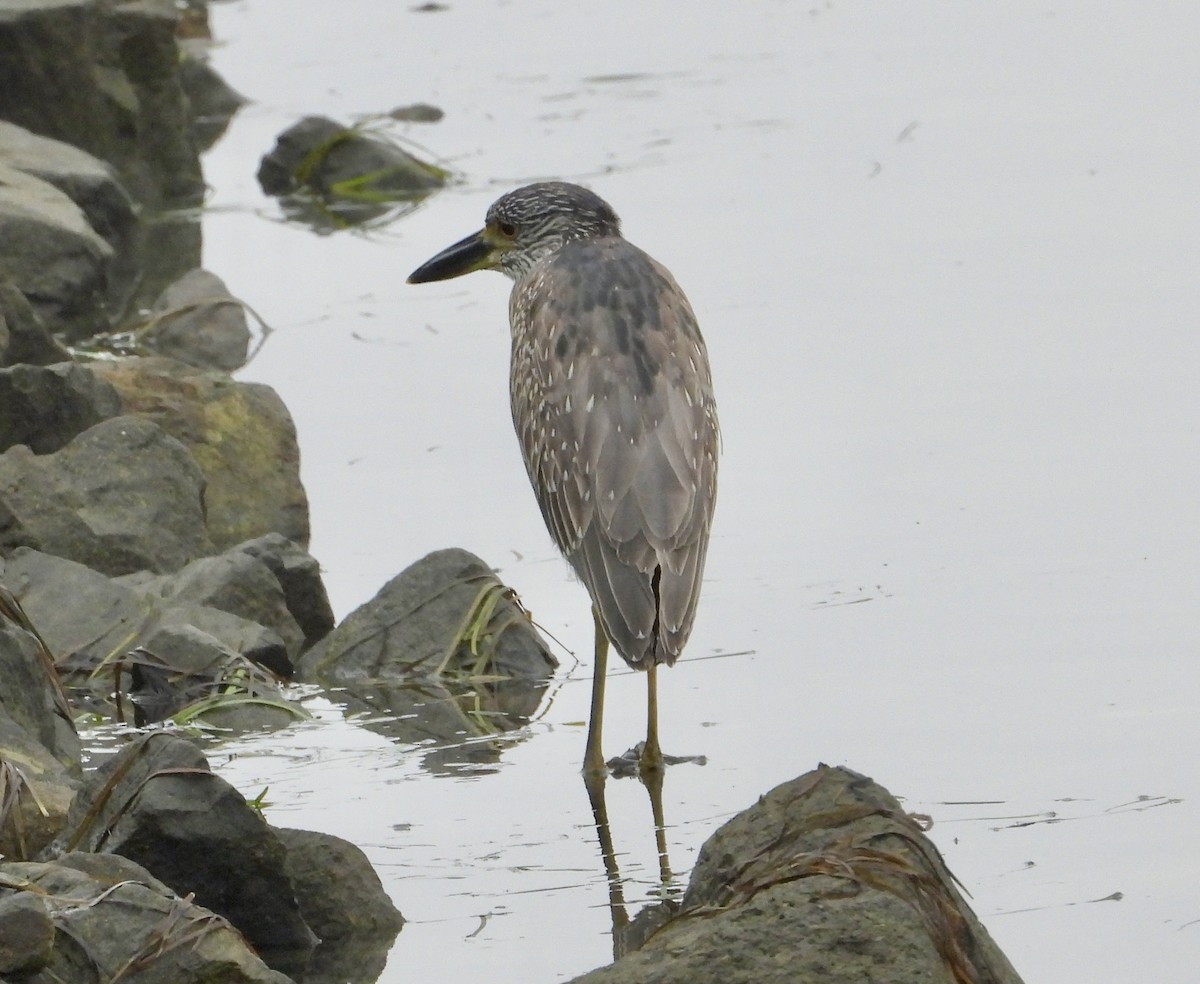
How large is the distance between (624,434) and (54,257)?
5.18 metres

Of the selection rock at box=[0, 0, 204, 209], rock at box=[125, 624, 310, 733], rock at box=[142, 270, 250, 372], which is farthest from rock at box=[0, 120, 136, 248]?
rock at box=[125, 624, 310, 733]

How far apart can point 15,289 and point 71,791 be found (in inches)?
164

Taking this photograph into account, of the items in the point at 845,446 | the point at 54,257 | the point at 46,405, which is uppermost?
the point at 54,257

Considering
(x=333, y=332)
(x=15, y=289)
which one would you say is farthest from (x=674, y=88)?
(x=15, y=289)

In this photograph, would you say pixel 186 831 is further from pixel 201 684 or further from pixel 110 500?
pixel 110 500

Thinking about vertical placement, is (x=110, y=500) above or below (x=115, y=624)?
above

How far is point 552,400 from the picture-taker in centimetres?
675

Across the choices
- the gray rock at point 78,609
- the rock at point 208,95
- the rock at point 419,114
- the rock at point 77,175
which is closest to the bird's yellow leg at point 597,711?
the gray rock at point 78,609

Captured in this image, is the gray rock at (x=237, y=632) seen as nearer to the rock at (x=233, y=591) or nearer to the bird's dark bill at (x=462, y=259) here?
the rock at (x=233, y=591)

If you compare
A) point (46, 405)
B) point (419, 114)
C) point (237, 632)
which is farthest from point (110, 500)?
point (419, 114)

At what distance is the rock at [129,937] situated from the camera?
4527 millimetres

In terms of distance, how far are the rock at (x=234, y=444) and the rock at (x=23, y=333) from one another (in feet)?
2.97

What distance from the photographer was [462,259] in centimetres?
820

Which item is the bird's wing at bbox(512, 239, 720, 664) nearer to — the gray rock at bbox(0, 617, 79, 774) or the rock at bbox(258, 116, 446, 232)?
the gray rock at bbox(0, 617, 79, 774)
